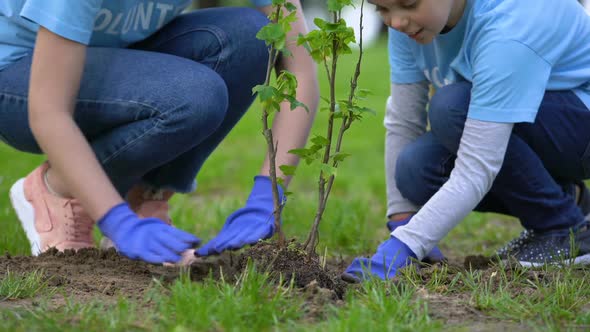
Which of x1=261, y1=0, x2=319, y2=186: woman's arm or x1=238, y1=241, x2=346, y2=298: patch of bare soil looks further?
x1=261, y1=0, x2=319, y2=186: woman's arm

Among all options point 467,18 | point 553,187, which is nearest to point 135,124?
point 467,18

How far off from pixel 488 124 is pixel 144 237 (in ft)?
3.59

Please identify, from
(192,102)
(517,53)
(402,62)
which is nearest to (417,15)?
(517,53)

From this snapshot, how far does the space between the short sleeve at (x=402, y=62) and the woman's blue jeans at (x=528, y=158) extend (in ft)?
0.74

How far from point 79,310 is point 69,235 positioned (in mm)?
951

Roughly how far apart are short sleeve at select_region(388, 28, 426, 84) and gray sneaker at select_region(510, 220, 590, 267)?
29.0 inches

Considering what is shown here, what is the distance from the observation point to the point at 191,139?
2.65 metres

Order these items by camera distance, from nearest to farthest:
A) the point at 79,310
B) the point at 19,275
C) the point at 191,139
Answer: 1. the point at 79,310
2. the point at 19,275
3. the point at 191,139

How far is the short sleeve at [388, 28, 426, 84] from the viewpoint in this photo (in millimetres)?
2832

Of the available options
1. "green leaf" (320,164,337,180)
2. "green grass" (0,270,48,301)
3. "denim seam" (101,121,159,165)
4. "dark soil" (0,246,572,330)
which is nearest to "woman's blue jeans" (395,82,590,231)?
"dark soil" (0,246,572,330)

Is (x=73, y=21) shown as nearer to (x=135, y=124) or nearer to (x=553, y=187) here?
(x=135, y=124)

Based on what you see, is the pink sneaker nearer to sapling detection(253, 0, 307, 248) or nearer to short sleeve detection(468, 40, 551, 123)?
sapling detection(253, 0, 307, 248)

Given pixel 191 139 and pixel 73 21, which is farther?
pixel 191 139

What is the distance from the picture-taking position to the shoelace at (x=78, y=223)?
109 inches
